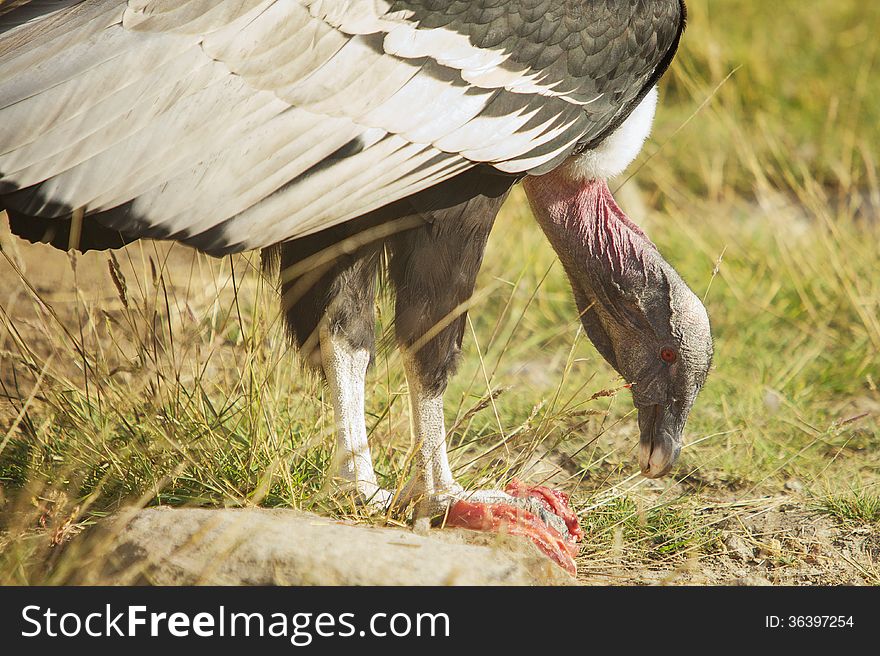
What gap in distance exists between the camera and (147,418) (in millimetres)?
3291

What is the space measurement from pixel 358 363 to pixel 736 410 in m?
1.86

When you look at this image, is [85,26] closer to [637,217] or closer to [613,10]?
[613,10]

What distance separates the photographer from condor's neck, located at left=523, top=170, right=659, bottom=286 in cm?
362

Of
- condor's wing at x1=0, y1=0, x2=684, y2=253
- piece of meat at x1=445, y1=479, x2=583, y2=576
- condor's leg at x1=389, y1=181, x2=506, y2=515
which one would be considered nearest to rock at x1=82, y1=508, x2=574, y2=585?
piece of meat at x1=445, y1=479, x2=583, y2=576

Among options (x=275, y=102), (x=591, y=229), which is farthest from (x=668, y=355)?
(x=275, y=102)

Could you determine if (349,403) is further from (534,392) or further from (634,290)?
(534,392)

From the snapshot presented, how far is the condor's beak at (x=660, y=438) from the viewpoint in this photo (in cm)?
357

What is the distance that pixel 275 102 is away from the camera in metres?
3.00

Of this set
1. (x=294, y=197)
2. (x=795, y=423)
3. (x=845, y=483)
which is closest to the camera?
(x=294, y=197)

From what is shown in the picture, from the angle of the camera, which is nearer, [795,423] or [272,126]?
[272,126]

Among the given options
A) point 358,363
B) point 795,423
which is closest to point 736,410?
point 795,423

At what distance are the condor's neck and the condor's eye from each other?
24 cm

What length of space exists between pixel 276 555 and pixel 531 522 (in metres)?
0.87

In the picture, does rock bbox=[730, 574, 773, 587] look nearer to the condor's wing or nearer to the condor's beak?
the condor's beak
